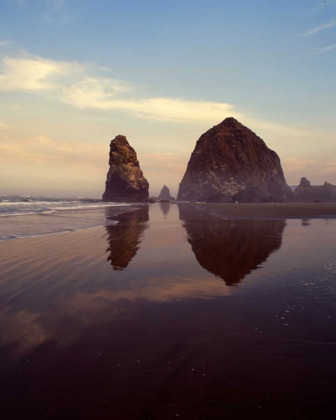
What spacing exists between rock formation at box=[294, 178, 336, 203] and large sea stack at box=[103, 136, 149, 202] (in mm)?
86458

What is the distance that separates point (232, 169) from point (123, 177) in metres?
58.5

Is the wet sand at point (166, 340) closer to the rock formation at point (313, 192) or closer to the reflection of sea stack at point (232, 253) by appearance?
the reflection of sea stack at point (232, 253)

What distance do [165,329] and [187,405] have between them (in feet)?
4.91

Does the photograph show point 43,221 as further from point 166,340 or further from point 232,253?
point 166,340

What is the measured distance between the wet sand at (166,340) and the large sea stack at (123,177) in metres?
87.8

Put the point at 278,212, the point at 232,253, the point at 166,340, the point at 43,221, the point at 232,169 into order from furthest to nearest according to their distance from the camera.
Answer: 1. the point at 232,169
2. the point at 278,212
3. the point at 43,221
4. the point at 232,253
5. the point at 166,340

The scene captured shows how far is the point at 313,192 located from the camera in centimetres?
13350

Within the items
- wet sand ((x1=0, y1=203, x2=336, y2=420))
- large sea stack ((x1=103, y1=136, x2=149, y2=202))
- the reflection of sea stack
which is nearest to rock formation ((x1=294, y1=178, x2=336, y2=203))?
large sea stack ((x1=103, y1=136, x2=149, y2=202))

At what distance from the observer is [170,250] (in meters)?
10.1

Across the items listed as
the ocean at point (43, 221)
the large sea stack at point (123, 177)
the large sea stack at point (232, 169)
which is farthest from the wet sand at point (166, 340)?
the large sea stack at point (232, 169)

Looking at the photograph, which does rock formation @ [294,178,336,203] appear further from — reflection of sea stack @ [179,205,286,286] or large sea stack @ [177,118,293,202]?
reflection of sea stack @ [179,205,286,286]

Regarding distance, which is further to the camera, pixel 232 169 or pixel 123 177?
pixel 232 169

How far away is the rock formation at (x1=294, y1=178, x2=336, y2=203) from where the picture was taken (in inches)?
5256

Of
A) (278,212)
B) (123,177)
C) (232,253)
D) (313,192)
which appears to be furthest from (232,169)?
(232,253)
